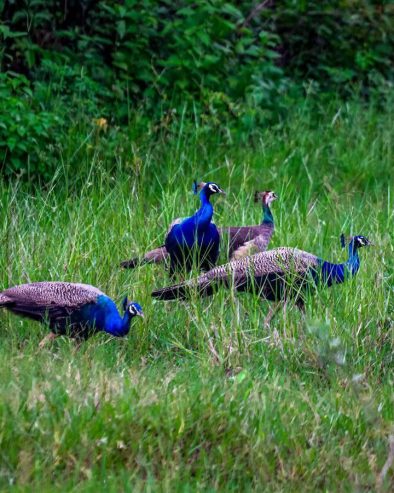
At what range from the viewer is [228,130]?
910 cm

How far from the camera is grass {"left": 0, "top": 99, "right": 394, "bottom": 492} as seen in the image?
4.13m

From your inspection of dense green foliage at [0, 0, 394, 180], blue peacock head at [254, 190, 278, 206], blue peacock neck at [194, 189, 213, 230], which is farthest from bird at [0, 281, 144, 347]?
dense green foliage at [0, 0, 394, 180]

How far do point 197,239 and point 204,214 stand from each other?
0.20 m

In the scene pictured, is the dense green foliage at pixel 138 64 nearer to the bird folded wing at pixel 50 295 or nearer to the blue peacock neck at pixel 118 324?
the bird folded wing at pixel 50 295

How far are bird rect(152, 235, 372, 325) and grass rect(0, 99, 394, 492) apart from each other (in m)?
0.09

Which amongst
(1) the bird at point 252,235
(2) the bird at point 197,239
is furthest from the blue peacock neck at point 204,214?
(1) the bird at point 252,235

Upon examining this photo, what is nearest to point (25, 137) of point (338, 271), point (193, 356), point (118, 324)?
point (338, 271)

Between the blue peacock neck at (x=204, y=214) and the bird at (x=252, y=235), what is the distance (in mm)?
194

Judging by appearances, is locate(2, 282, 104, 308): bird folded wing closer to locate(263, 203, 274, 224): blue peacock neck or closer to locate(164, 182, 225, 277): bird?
locate(164, 182, 225, 277): bird

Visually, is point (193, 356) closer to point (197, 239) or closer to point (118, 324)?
point (118, 324)

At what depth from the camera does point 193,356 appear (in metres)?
5.39

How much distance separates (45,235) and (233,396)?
2.41 meters

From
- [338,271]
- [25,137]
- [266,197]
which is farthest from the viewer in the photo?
[25,137]

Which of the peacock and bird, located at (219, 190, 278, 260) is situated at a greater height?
the peacock
